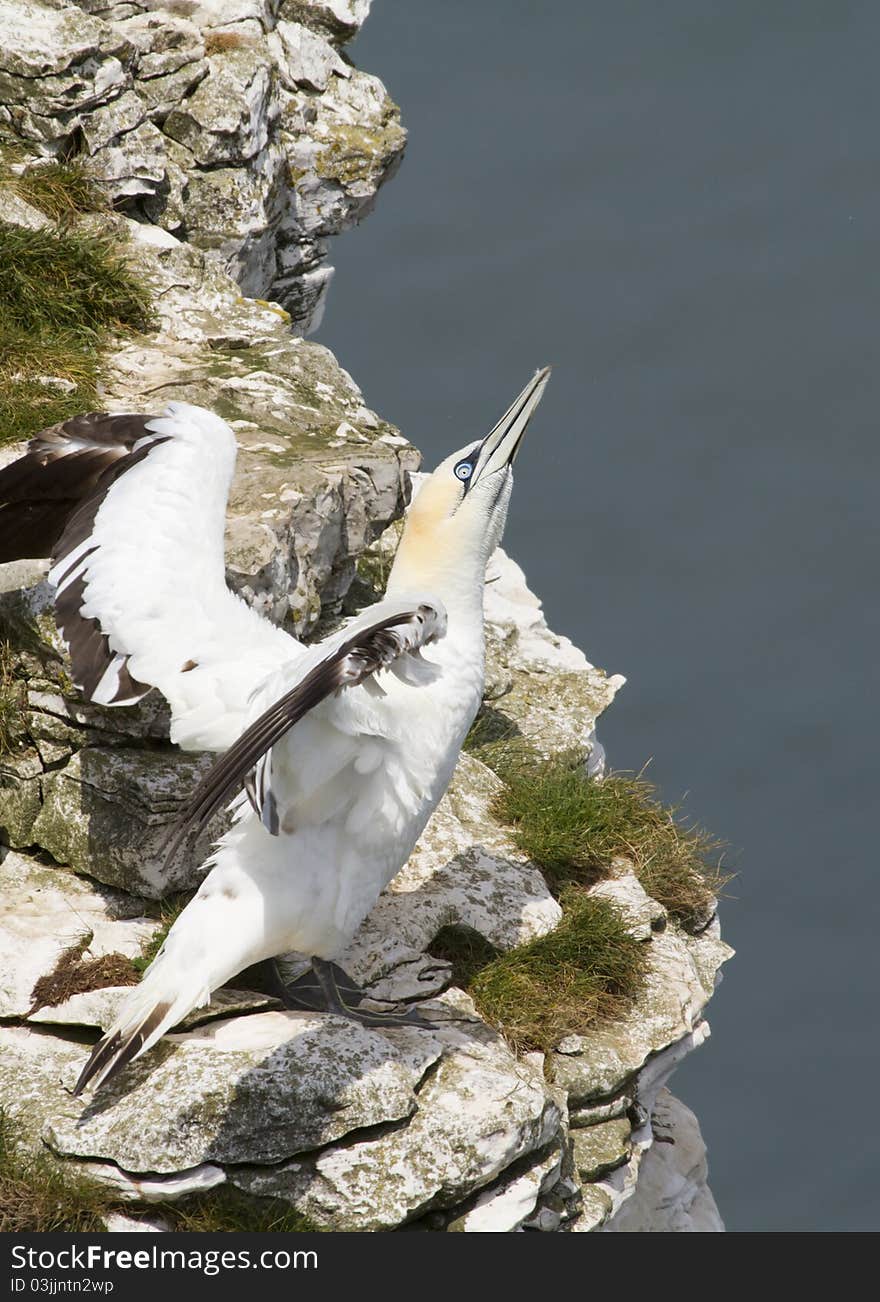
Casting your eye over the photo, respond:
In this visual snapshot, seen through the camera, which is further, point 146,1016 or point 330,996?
point 330,996

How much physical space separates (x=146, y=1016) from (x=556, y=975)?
76.0 inches

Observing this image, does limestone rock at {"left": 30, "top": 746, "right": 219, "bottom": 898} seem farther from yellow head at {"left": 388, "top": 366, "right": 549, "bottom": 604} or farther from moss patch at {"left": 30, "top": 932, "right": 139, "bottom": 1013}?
yellow head at {"left": 388, "top": 366, "right": 549, "bottom": 604}

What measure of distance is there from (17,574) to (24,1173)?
90.4 inches

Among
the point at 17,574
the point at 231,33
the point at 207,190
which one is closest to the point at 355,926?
the point at 17,574

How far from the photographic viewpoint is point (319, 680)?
4234 millimetres

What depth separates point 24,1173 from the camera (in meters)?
4.78

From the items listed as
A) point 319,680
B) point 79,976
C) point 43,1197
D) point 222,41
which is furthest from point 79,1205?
point 222,41

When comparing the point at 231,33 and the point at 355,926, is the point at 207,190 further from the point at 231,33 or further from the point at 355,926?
the point at 355,926

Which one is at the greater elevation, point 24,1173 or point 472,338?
point 24,1173

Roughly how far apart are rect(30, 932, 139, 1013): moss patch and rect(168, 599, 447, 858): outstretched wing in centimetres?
128

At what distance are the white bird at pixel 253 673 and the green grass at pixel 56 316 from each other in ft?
3.26

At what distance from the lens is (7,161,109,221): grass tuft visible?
320 inches

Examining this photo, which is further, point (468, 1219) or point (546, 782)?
point (546, 782)

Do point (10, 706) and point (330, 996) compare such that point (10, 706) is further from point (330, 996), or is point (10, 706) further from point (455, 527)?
point (455, 527)
